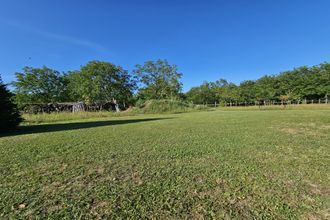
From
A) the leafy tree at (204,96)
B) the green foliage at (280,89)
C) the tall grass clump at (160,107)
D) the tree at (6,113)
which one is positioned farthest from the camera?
the leafy tree at (204,96)

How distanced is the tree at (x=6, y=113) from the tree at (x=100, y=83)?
65.1 feet

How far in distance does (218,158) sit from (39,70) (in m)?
37.9

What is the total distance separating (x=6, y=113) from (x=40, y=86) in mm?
29059

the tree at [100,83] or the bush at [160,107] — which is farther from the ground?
the tree at [100,83]

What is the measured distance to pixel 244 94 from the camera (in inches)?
1889

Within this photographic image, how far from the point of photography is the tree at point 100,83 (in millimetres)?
29016

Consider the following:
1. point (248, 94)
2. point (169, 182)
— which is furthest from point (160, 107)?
point (248, 94)

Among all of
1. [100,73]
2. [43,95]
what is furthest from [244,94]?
[43,95]

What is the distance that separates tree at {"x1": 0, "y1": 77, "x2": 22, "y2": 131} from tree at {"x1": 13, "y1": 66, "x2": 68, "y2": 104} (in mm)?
26724

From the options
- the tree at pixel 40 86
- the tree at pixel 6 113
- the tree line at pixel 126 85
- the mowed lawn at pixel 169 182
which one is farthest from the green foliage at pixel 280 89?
the tree at pixel 6 113

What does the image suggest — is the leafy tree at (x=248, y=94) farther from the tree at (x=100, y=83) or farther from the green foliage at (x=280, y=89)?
the tree at (x=100, y=83)

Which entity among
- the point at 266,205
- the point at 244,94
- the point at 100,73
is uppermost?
the point at 100,73

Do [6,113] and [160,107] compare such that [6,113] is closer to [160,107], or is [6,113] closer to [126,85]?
[160,107]

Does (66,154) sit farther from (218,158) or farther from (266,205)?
(266,205)
